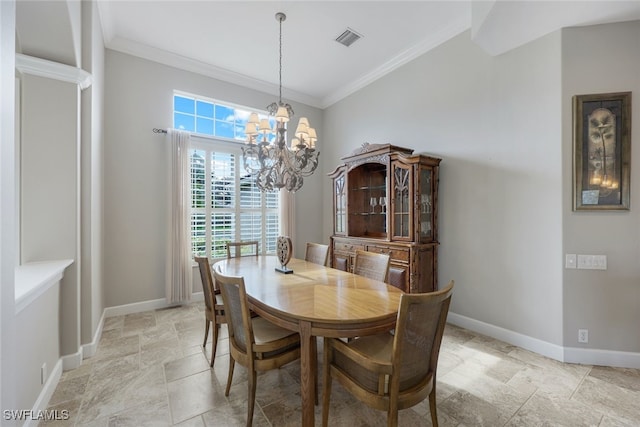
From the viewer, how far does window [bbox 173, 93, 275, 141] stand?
4090mm

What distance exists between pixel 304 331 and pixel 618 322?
288 centimetres

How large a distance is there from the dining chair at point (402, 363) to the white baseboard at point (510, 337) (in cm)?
177

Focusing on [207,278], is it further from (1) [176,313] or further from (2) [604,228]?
(2) [604,228]

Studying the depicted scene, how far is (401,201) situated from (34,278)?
134 inches

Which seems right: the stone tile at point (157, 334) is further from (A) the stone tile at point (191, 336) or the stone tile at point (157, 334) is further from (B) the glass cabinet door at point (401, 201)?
(B) the glass cabinet door at point (401, 201)

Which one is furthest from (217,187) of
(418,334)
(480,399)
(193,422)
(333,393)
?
(480,399)

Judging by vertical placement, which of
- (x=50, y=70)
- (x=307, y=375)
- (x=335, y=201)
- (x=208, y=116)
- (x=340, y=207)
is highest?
(x=208, y=116)

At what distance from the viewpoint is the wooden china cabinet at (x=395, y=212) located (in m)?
3.16

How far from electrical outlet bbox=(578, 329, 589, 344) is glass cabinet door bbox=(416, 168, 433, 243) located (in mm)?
1546

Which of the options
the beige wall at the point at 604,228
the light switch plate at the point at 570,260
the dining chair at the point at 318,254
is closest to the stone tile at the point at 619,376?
the beige wall at the point at 604,228

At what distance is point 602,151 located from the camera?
240 cm

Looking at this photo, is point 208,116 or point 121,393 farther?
point 208,116

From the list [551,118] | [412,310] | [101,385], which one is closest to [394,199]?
[551,118]

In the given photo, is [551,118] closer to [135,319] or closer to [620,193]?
[620,193]
